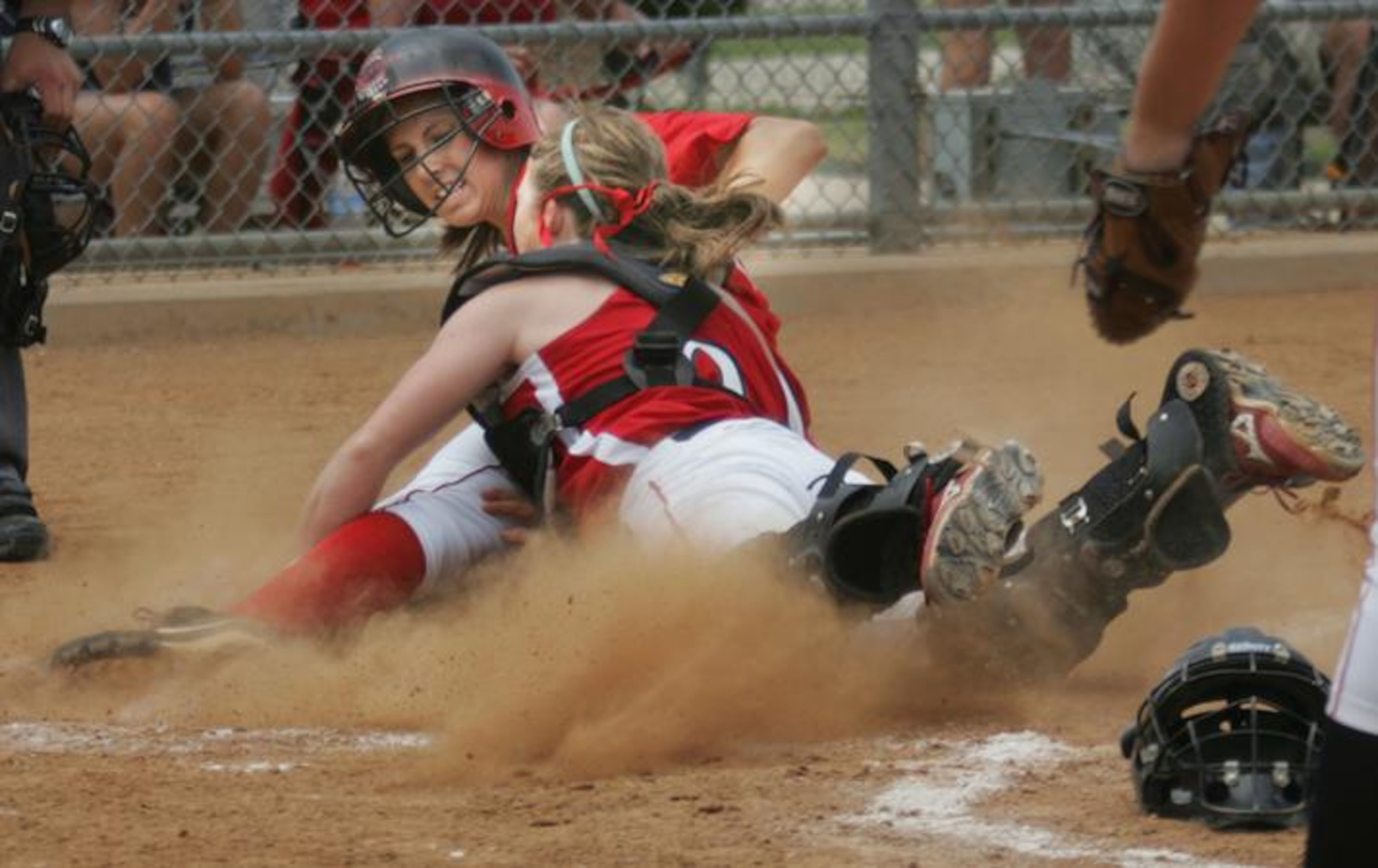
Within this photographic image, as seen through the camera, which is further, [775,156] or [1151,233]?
[775,156]

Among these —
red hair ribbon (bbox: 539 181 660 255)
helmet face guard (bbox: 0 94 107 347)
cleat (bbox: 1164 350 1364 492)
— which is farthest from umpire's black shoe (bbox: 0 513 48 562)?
cleat (bbox: 1164 350 1364 492)

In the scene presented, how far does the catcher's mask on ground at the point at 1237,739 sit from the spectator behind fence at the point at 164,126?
5.82m

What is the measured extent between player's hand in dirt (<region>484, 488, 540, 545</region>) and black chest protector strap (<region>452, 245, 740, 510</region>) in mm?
102

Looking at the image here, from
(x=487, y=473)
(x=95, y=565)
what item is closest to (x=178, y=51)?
(x=95, y=565)

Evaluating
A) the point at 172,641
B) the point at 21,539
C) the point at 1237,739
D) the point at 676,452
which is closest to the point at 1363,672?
the point at 1237,739

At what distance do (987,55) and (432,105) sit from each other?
4831 millimetres

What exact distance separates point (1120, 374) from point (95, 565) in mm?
3302

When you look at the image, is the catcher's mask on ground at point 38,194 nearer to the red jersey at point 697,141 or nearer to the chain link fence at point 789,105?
the red jersey at point 697,141

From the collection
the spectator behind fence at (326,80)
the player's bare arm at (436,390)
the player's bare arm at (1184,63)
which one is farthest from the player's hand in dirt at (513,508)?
the spectator behind fence at (326,80)

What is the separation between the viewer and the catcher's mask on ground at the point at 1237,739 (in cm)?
304

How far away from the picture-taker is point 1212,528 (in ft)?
12.1

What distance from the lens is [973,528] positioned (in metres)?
3.58

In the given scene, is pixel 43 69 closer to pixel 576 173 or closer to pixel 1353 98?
pixel 576 173

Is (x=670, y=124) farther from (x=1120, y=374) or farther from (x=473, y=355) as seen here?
(x=1120, y=374)
